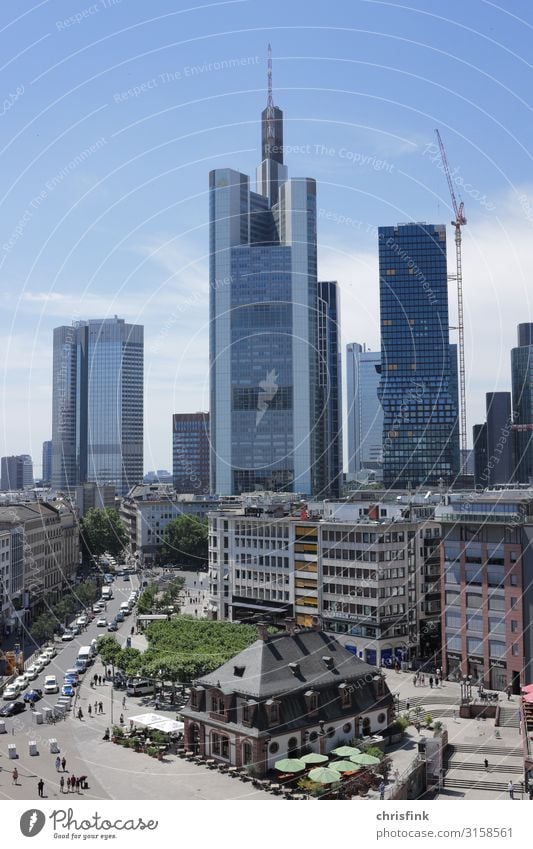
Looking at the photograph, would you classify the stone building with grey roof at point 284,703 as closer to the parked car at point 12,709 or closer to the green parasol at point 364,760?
the green parasol at point 364,760

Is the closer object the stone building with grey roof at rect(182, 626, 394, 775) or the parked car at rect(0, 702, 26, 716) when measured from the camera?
the stone building with grey roof at rect(182, 626, 394, 775)

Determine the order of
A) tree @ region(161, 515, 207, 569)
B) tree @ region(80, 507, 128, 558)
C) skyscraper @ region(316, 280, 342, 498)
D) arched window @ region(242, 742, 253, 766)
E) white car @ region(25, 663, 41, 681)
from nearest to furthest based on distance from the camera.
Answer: arched window @ region(242, 742, 253, 766) → white car @ region(25, 663, 41, 681) → tree @ region(161, 515, 207, 569) → tree @ region(80, 507, 128, 558) → skyscraper @ region(316, 280, 342, 498)

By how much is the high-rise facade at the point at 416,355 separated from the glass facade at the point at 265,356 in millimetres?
21883

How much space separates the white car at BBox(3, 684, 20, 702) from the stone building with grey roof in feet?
47.6

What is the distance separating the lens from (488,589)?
4778 cm

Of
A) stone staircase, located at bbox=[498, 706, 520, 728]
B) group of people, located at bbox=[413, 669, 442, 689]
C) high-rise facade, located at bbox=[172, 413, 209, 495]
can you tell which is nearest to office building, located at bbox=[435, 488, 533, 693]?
group of people, located at bbox=[413, 669, 442, 689]

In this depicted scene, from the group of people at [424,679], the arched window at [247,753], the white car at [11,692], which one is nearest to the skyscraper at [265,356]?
the group of people at [424,679]

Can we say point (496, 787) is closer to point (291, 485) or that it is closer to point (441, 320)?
point (291, 485)

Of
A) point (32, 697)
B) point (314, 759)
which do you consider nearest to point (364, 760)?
point (314, 759)

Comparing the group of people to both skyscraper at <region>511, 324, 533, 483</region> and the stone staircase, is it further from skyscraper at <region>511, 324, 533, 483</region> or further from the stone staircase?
skyscraper at <region>511, 324, 533, 483</region>

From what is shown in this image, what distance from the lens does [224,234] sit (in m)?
138

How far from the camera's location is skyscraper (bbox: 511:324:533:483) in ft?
495

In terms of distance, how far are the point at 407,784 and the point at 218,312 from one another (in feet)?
358

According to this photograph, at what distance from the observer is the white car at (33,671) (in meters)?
51.0
